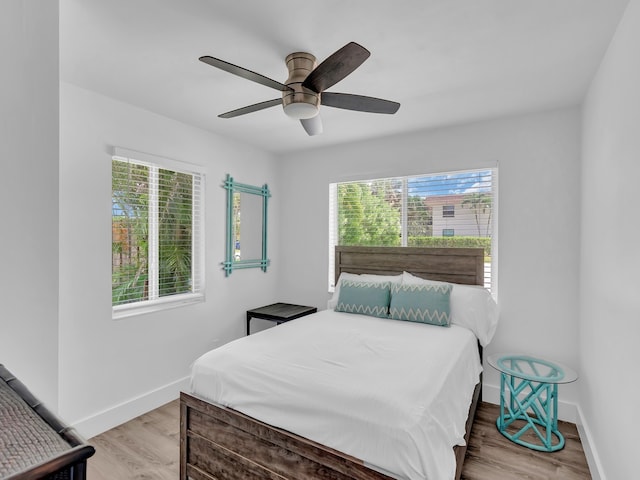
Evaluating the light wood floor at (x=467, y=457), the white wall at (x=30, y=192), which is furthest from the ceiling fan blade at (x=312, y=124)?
the light wood floor at (x=467, y=457)

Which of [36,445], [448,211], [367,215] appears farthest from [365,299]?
[36,445]

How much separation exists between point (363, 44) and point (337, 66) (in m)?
0.39

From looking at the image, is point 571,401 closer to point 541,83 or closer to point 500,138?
point 500,138

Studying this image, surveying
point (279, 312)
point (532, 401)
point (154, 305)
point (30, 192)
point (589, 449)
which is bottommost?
point (589, 449)

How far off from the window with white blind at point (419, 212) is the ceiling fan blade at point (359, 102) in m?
1.59

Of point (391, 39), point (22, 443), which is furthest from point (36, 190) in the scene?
point (391, 39)

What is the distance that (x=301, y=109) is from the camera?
1.99 metres

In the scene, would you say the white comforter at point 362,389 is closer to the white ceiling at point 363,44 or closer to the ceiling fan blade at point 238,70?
the ceiling fan blade at point 238,70

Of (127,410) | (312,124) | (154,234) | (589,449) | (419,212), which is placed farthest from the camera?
(419,212)

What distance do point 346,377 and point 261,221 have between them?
2.70 m

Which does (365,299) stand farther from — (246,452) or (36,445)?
(36,445)

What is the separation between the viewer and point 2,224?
4.26 ft

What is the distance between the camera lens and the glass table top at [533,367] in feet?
→ 8.07

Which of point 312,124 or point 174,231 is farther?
point 174,231
